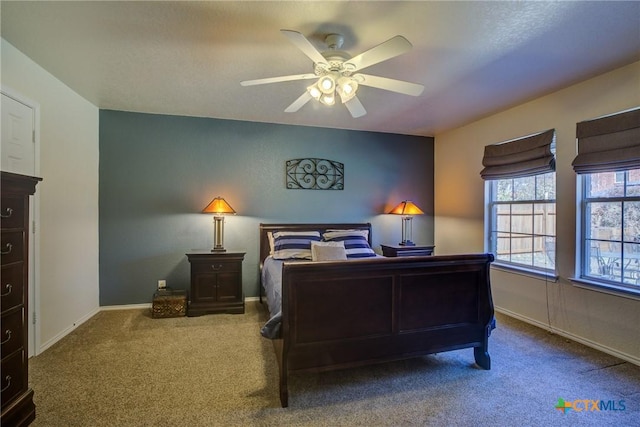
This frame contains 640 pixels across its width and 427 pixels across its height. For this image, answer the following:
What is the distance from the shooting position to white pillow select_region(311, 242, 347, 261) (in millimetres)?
3635

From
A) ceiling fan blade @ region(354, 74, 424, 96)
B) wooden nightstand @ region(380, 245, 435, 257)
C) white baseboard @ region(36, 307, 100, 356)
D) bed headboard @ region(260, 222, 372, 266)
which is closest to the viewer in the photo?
ceiling fan blade @ region(354, 74, 424, 96)

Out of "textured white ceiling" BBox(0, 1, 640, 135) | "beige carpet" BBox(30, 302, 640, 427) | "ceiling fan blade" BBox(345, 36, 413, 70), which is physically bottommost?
"beige carpet" BBox(30, 302, 640, 427)

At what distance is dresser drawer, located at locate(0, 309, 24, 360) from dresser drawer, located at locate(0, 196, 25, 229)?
50 centimetres

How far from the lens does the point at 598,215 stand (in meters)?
2.88

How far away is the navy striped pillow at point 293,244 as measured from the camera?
12.5 ft

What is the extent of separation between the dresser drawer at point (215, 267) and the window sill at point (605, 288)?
3.62m

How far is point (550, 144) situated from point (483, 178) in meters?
0.91

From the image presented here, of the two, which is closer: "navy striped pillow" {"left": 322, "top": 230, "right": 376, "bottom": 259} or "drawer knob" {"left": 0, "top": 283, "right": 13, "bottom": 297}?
"drawer knob" {"left": 0, "top": 283, "right": 13, "bottom": 297}

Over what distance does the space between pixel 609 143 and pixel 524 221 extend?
4.03 ft

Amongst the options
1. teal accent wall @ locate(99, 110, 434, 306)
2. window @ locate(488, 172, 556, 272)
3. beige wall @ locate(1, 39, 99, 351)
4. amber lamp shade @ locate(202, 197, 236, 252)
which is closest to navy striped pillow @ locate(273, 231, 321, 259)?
teal accent wall @ locate(99, 110, 434, 306)

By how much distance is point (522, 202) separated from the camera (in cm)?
367

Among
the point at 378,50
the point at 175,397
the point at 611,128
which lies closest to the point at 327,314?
the point at 175,397

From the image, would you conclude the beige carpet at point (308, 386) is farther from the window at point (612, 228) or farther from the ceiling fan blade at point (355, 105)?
the ceiling fan blade at point (355, 105)

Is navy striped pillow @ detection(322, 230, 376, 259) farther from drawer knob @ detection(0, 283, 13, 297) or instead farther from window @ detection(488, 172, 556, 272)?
drawer knob @ detection(0, 283, 13, 297)
